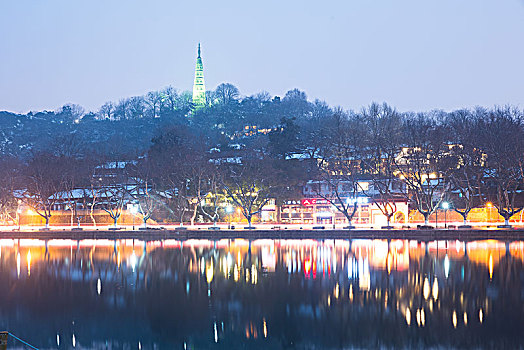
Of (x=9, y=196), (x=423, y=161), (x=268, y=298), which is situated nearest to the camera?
(x=268, y=298)

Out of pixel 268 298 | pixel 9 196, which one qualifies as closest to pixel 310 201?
pixel 9 196

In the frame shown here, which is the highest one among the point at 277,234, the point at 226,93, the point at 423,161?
the point at 226,93

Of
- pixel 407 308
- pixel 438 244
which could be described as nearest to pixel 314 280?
pixel 407 308

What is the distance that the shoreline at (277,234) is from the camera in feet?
173

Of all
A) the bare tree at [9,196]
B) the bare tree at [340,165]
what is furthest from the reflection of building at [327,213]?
the bare tree at [9,196]

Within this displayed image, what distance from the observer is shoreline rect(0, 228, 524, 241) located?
52.7 m

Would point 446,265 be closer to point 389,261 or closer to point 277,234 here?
point 389,261

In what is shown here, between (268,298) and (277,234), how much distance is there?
94.1ft

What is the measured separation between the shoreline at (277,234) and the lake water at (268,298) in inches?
226

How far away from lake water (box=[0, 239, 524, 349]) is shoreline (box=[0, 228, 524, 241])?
573cm

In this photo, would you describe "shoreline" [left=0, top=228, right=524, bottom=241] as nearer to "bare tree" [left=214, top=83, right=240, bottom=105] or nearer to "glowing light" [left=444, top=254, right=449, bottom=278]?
"glowing light" [left=444, top=254, right=449, bottom=278]

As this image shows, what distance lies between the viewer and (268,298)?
28.4m

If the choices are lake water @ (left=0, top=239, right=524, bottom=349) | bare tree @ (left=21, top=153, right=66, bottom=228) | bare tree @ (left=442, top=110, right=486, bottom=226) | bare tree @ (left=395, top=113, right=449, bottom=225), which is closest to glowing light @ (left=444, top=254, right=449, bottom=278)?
lake water @ (left=0, top=239, right=524, bottom=349)

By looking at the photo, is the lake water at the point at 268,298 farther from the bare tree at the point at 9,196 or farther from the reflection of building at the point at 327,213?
the bare tree at the point at 9,196
